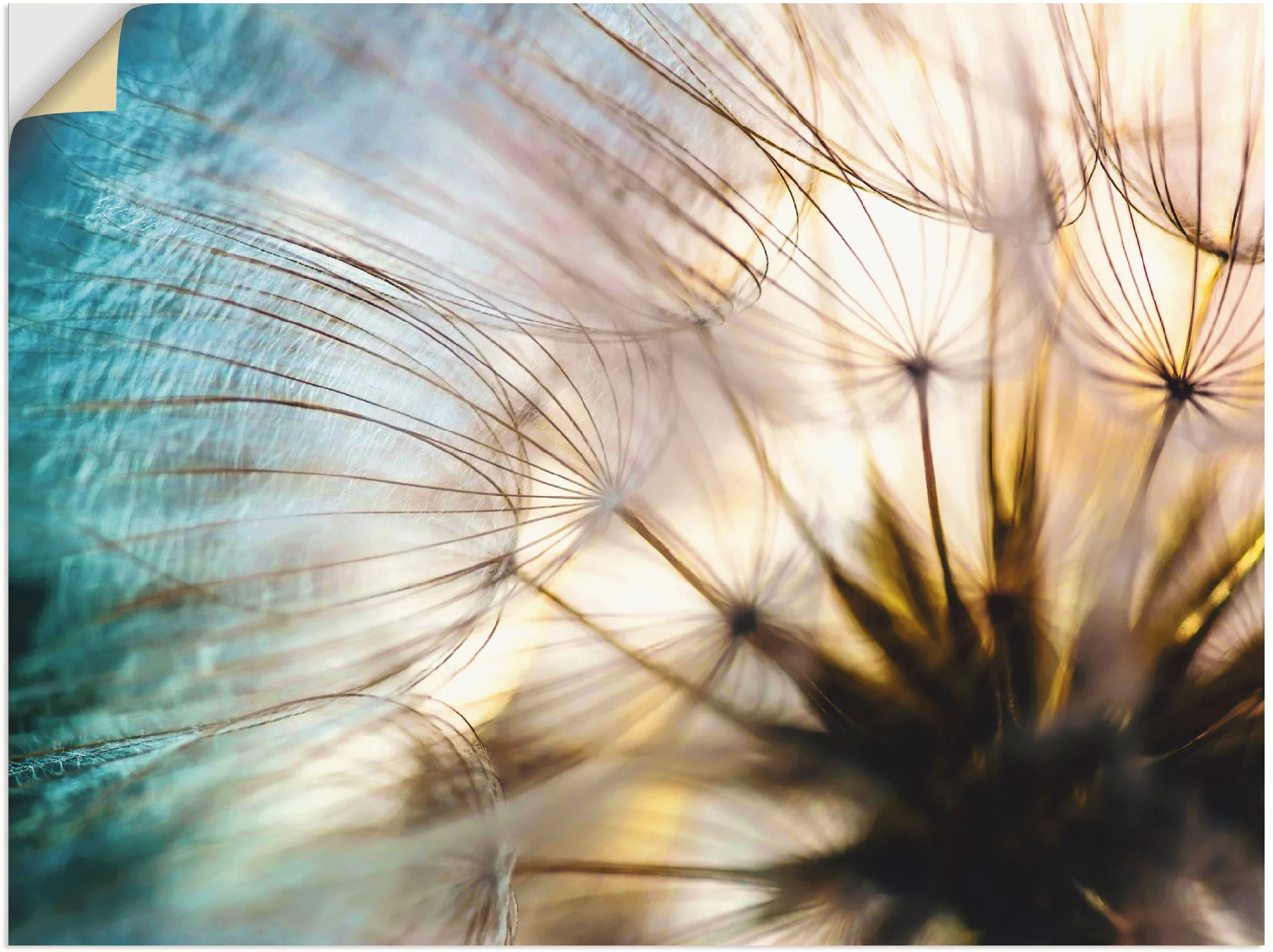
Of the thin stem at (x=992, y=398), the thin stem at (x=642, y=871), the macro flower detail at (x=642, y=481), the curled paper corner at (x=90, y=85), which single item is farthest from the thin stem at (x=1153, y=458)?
the curled paper corner at (x=90, y=85)

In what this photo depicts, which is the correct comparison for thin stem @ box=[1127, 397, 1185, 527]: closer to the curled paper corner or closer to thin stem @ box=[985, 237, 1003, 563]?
thin stem @ box=[985, 237, 1003, 563]

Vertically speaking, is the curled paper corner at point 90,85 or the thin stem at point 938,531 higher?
the curled paper corner at point 90,85

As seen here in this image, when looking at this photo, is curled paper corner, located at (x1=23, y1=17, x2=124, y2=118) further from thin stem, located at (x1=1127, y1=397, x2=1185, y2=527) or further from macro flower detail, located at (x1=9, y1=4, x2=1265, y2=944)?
thin stem, located at (x1=1127, y1=397, x2=1185, y2=527)

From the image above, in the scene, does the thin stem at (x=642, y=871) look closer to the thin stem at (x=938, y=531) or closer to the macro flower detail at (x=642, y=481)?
the macro flower detail at (x=642, y=481)

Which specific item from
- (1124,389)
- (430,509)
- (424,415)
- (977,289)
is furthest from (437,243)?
(1124,389)

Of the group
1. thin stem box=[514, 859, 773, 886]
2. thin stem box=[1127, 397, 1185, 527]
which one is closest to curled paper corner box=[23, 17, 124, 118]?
thin stem box=[514, 859, 773, 886]

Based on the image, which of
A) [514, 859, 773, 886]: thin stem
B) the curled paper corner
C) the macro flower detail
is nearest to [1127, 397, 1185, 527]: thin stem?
the macro flower detail

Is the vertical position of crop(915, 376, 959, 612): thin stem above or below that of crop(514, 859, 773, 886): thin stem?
above

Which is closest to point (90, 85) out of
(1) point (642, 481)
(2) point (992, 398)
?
(1) point (642, 481)

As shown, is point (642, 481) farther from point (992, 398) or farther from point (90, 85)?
point (90, 85)
